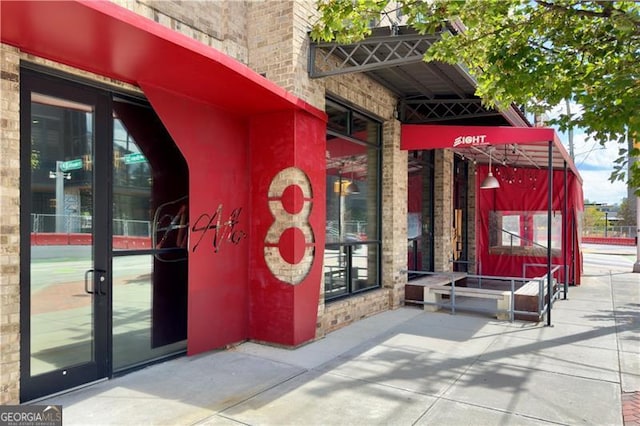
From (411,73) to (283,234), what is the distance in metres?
3.55

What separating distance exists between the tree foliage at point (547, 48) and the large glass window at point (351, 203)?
86.1 inches

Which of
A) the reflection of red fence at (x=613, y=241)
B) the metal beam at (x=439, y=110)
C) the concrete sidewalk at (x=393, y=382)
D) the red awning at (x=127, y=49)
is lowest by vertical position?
the reflection of red fence at (x=613, y=241)

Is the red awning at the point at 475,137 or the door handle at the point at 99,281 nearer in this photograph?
the door handle at the point at 99,281

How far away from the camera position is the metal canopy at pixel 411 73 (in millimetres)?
5684

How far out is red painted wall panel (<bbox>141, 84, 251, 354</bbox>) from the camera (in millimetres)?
5160

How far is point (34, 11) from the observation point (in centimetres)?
309

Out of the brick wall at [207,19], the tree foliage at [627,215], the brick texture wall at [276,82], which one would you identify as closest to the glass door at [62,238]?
the brick texture wall at [276,82]

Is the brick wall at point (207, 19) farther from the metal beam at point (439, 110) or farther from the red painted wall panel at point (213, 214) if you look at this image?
the metal beam at point (439, 110)

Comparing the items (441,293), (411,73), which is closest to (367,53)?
(411,73)

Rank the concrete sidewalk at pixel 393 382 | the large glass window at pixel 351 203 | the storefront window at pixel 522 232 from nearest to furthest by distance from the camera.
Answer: the concrete sidewalk at pixel 393 382 → the large glass window at pixel 351 203 → the storefront window at pixel 522 232

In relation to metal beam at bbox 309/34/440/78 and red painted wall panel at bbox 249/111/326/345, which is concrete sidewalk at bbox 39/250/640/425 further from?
metal beam at bbox 309/34/440/78

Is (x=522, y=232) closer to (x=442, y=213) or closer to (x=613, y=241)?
(x=442, y=213)

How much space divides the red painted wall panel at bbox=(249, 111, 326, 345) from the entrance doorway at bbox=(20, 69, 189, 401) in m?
1.00

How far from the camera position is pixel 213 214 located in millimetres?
5512
